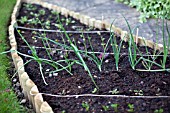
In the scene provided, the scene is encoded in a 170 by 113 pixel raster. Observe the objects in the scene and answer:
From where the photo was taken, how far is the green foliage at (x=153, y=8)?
432 centimetres

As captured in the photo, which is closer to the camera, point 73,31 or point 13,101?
point 13,101

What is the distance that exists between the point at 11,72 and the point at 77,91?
3.10ft

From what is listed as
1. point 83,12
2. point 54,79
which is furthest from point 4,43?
point 83,12

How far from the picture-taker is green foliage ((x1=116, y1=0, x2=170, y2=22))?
432 centimetres

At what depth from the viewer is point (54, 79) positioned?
3002 mm

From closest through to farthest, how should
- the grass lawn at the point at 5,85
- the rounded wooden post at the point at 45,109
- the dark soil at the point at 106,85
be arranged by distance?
the rounded wooden post at the point at 45,109 < the dark soil at the point at 106,85 < the grass lawn at the point at 5,85

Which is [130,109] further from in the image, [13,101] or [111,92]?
[13,101]

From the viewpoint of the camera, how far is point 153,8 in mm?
4516

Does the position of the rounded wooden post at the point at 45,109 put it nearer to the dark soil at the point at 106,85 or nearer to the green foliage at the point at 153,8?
the dark soil at the point at 106,85

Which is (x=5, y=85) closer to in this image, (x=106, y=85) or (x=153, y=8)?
(x=106, y=85)

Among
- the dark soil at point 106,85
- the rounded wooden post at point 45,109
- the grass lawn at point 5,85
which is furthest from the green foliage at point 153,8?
the rounded wooden post at point 45,109

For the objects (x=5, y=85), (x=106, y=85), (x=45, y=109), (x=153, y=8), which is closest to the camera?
(x=45, y=109)

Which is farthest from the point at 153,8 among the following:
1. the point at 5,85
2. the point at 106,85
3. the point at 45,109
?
the point at 45,109

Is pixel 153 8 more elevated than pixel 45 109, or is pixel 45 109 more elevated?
pixel 153 8
